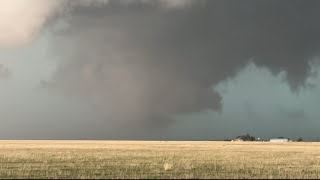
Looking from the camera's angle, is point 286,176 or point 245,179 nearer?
point 245,179

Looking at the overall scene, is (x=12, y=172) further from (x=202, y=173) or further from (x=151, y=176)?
(x=202, y=173)

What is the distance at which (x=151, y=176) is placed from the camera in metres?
30.8

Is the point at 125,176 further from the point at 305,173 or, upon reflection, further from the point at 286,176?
the point at 305,173

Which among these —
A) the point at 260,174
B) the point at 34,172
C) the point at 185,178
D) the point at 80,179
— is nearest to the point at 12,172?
the point at 34,172

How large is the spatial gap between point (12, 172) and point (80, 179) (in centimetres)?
701

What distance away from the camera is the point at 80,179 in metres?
28.4

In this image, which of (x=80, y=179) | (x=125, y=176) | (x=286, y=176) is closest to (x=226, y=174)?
(x=286, y=176)

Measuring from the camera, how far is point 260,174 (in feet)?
109

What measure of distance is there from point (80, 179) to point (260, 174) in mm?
11568

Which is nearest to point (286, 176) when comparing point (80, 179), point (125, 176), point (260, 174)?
point (260, 174)

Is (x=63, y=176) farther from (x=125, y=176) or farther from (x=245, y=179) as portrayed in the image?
(x=245, y=179)

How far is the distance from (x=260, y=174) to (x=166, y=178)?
6.93 metres

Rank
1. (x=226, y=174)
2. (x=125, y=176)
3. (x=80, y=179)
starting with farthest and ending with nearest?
1. (x=226, y=174)
2. (x=125, y=176)
3. (x=80, y=179)

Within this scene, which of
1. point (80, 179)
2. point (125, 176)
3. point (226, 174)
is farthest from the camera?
point (226, 174)
